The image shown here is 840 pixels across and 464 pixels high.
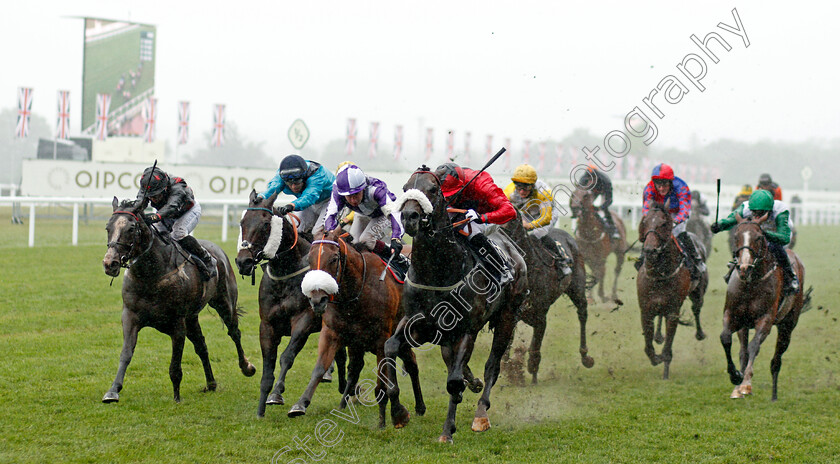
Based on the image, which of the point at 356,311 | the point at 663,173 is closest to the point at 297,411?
the point at 356,311

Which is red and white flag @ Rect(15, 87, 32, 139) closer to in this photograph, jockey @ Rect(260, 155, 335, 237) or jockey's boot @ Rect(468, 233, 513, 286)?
jockey @ Rect(260, 155, 335, 237)

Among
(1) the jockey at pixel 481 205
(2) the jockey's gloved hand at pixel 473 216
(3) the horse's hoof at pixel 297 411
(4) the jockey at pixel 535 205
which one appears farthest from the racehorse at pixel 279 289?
(4) the jockey at pixel 535 205

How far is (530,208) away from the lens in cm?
780

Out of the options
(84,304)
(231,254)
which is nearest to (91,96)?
(231,254)

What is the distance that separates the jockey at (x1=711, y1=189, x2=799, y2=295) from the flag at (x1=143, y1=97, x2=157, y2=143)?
96.2 feet

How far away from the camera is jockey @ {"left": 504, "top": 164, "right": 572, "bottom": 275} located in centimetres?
755

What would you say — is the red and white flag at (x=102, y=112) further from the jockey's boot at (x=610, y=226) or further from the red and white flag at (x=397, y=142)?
the jockey's boot at (x=610, y=226)

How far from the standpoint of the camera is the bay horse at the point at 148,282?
5.78 meters

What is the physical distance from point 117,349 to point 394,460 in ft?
14.1

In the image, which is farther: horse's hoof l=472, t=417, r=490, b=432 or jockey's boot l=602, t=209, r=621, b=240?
jockey's boot l=602, t=209, r=621, b=240

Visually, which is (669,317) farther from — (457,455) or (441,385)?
(457,455)

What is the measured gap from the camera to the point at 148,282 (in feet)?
20.1

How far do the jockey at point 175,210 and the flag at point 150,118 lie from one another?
91.1ft

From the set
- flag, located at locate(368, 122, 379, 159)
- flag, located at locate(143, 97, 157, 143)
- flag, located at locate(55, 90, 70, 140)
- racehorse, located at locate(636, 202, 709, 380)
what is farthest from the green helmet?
flag, located at locate(368, 122, 379, 159)
